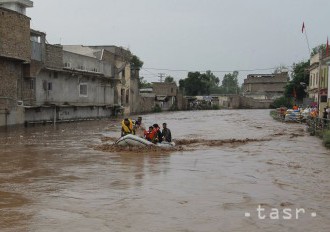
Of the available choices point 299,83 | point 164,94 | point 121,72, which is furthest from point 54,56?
point 164,94

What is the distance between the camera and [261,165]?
16406mm

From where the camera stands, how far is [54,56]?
127 ft

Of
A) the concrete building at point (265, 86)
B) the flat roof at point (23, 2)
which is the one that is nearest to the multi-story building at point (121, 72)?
the flat roof at point (23, 2)

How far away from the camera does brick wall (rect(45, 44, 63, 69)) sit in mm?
37938

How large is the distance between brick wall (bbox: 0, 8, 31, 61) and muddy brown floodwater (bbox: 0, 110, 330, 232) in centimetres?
1224

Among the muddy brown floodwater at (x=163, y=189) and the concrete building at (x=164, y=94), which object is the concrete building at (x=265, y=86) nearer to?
the concrete building at (x=164, y=94)

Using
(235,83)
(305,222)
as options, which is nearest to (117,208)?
(305,222)

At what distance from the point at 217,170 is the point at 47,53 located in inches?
1020

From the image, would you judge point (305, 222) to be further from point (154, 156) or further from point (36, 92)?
point (36, 92)

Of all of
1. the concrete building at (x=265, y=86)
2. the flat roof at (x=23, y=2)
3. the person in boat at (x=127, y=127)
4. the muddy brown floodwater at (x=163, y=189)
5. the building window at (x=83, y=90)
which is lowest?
the muddy brown floodwater at (x=163, y=189)

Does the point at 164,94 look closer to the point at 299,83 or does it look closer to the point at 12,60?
the point at 299,83

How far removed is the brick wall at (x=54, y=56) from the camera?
37938 millimetres

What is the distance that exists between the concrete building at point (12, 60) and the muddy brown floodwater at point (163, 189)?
11.7m

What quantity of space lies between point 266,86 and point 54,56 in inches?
2888
